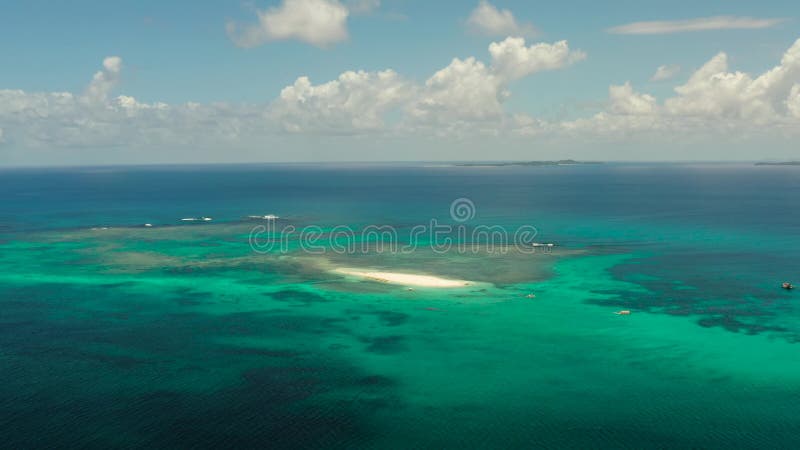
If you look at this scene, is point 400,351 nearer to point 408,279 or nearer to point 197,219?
point 408,279

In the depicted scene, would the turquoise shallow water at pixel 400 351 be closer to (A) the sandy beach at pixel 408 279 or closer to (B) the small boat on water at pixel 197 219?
(A) the sandy beach at pixel 408 279

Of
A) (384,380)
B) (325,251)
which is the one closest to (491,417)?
(384,380)

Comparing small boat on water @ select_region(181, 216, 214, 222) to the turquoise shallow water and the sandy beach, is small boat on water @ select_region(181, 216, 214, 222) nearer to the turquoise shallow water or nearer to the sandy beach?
the turquoise shallow water

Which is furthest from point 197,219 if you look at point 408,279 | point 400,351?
point 400,351

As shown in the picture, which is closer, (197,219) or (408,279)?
(408,279)

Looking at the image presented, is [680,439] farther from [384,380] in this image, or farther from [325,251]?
[325,251]
